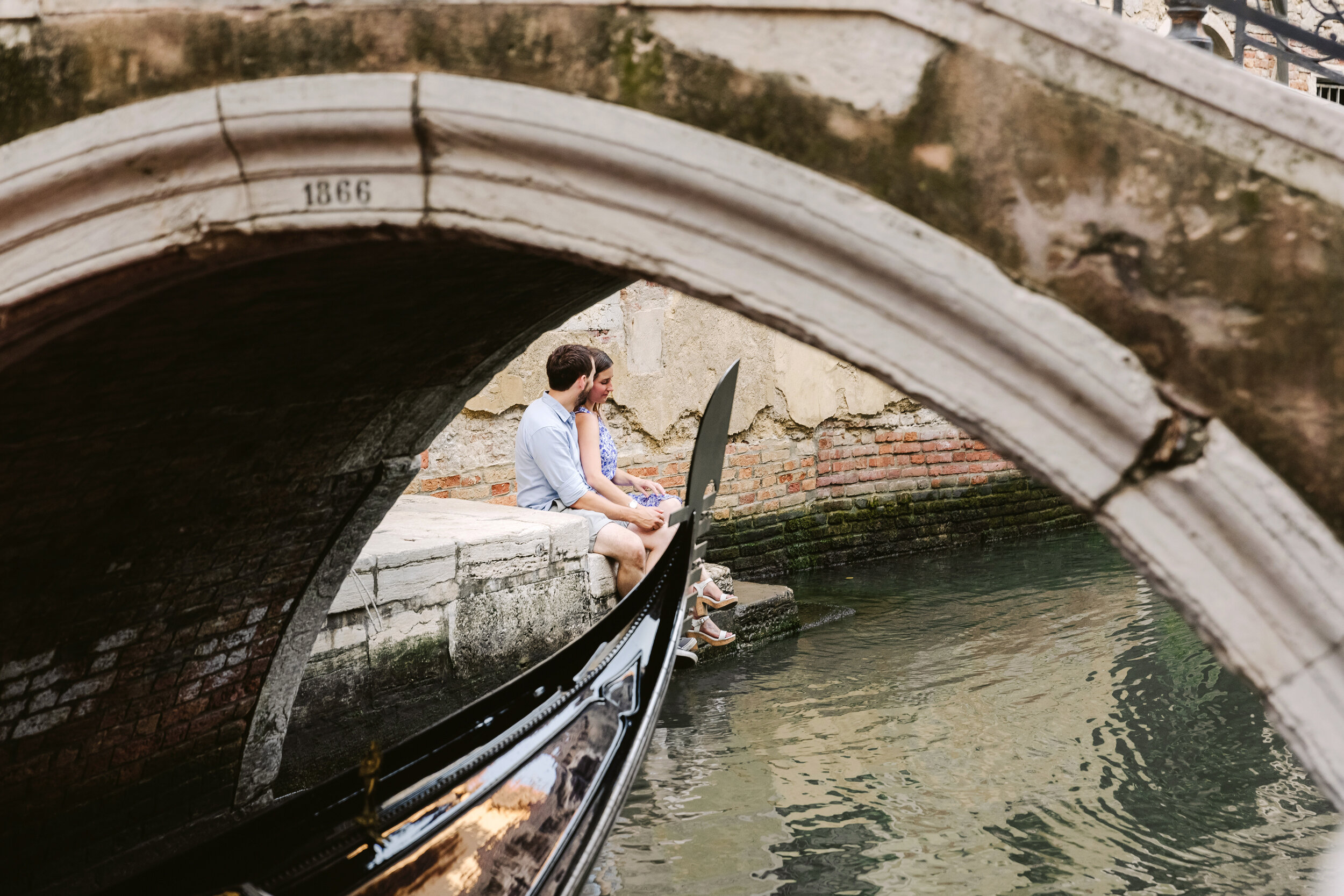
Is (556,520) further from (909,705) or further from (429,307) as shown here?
(429,307)

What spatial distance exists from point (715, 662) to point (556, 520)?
100cm

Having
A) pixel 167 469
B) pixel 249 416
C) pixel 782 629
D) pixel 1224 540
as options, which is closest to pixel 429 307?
pixel 249 416

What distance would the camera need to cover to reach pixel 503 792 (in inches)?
106

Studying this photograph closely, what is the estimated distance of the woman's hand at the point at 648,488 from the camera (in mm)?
4434

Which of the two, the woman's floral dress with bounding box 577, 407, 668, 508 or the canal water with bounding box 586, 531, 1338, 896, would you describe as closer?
the canal water with bounding box 586, 531, 1338, 896

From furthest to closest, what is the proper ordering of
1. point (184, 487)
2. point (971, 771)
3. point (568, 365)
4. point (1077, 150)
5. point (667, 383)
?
1. point (667, 383)
2. point (568, 365)
3. point (971, 771)
4. point (184, 487)
5. point (1077, 150)

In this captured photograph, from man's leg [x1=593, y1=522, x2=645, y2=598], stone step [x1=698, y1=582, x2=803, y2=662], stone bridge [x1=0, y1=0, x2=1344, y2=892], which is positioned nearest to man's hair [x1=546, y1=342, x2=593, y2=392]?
man's leg [x1=593, y1=522, x2=645, y2=598]

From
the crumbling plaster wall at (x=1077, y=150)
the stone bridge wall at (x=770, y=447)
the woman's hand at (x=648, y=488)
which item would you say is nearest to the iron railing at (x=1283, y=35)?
the crumbling plaster wall at (x=1077, y=150)

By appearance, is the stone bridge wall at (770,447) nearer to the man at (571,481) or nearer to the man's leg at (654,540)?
the man at (571,481)

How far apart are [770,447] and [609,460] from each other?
65.6 inches

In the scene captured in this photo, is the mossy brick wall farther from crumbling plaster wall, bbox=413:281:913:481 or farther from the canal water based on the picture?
the canal water

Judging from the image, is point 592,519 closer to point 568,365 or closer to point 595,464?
point 595,464

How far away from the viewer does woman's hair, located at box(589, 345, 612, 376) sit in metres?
4.06

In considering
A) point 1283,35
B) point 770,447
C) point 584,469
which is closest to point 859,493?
point 770,447
